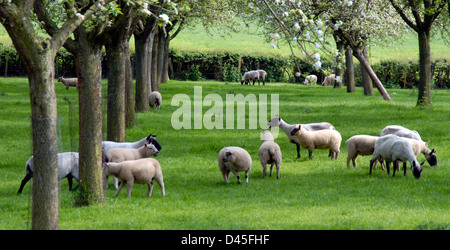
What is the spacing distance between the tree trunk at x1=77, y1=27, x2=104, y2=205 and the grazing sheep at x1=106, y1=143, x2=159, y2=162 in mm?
1979

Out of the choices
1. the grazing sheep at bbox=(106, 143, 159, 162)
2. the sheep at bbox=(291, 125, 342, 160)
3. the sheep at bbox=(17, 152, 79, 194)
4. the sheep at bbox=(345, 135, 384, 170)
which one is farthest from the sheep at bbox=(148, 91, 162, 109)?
the sheep at bbox=(17, 152, 79, 194)

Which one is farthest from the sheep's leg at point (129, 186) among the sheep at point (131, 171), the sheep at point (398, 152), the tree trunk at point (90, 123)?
the sheep at point (398, 152)

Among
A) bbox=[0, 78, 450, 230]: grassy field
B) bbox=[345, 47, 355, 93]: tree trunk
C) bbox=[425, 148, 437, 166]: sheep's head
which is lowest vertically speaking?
bbox=[0, 78, 450, 230]: grassy field

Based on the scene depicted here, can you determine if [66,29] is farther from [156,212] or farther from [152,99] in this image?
[152,99]

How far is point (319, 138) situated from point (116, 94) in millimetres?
5824

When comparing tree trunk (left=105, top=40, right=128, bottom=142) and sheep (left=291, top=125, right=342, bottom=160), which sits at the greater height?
tree trunk (left=105, top=40, right=128, bottom=142)

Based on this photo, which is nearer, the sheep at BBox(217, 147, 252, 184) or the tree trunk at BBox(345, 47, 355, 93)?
the sheep at BBox(217, 147, 252, 184)

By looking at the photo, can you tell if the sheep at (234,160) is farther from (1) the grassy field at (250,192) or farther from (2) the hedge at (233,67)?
(2) the hedge at (233,67)

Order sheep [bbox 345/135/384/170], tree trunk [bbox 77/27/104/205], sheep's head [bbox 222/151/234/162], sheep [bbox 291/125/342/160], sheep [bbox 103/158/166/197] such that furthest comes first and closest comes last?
sheep [bbox 291/125/342/160] → sheep [bbox 345/135/384/170] → sheep's head [bbox 222/151/234/162] → sheep [bbox 103/158/166/197] → tree trunk [bbox 77/27/104/205]

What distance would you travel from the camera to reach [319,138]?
53.5 ft

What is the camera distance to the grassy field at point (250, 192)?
31.7 feet

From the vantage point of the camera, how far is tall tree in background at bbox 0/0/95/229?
7.42m

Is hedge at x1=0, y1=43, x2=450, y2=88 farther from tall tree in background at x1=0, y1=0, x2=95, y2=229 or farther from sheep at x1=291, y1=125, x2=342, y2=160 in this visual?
tall tree in background at x1=0, y1=0, x2=95, y2=229

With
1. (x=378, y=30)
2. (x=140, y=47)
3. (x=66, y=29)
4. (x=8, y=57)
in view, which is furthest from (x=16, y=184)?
(x=8, y=57)
